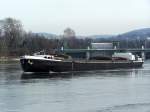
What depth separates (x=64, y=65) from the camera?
93625 millimetres

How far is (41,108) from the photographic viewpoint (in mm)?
35656

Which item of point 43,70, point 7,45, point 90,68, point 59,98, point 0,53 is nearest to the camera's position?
point 59,98

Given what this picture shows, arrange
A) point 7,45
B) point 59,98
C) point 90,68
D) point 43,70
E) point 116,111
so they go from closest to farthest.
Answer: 1. point 116,111
2. point 59,98
3. point 43,70
4. point 90,68
5. point 7,45

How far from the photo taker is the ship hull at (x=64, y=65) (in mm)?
88312

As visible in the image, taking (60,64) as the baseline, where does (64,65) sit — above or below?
below

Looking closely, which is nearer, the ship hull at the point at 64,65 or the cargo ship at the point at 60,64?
the ship hull at the point at 64,65

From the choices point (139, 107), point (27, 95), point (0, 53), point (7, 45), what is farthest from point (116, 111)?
point (7, 45)

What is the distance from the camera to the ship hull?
290 ft

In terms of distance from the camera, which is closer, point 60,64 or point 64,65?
point 60,64

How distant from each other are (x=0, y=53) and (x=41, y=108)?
14705cm

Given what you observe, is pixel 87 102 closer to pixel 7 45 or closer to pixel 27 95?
pixel 27 95

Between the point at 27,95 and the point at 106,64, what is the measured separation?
63.8 m

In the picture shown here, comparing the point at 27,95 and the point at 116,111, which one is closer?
the point at 116,111

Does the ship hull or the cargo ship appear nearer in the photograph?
the ship hull
